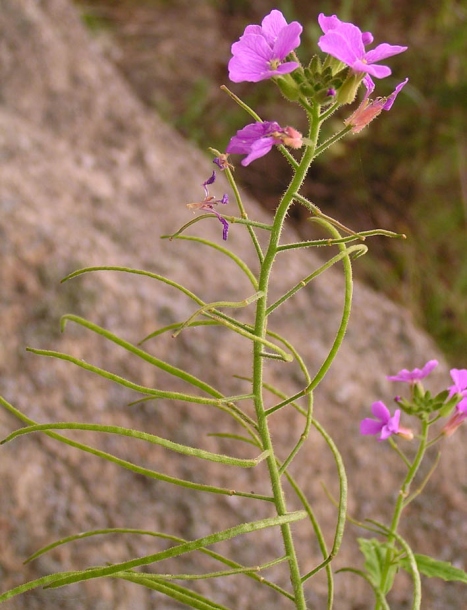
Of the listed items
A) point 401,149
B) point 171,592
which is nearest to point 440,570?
point 171,592

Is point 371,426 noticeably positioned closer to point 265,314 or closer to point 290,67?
point 265,314

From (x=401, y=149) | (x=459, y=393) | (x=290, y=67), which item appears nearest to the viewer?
(x=290, y=67)

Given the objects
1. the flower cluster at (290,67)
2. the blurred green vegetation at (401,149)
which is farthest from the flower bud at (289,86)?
the blurred green vegetation at (401,149)

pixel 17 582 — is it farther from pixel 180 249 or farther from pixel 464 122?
pixel 464 122

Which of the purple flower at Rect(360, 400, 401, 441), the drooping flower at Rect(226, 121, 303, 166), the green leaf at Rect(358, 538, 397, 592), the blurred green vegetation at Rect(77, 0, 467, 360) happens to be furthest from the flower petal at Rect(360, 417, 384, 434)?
the blurred green vegetation at Rect(77, 0, 467, 360)

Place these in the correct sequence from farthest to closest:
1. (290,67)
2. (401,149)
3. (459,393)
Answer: (401,149)
(459,393)
(290,67)
